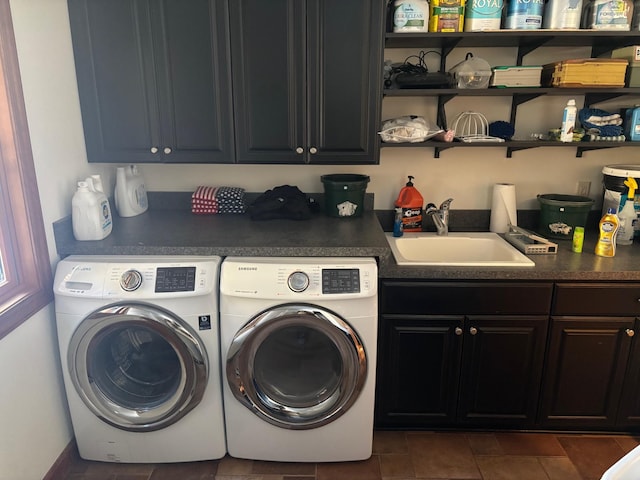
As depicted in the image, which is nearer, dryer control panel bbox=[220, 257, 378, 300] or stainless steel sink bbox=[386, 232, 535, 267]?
dryer control panel bbox=[220, 257, 378, 300]

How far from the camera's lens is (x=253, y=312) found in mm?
1904

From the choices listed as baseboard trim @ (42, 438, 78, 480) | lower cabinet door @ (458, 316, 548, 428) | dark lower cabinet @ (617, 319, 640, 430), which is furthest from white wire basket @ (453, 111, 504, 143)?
baseboard trim @ (42, 438, 78, 480)

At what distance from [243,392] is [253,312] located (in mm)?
366

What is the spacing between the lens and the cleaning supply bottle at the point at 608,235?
211 cm

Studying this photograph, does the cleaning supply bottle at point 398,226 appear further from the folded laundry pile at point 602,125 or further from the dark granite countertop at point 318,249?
the folded laundry pile at point 602,125

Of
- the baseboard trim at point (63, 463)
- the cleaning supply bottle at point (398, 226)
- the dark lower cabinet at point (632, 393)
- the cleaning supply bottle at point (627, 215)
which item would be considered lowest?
the baseboard trim at point (63, 463)

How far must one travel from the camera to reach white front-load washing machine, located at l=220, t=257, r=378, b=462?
188 cm

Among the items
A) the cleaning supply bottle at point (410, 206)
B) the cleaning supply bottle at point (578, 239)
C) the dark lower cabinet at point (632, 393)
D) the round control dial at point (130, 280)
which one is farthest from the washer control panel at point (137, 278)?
the dark lower cabinet at point (632, 393)

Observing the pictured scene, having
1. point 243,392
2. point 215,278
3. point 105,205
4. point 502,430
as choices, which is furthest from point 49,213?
point 502,430

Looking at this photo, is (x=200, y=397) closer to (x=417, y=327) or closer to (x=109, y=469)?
(x=109, y=469)

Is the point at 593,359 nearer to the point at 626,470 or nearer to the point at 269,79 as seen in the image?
the point at 626,470

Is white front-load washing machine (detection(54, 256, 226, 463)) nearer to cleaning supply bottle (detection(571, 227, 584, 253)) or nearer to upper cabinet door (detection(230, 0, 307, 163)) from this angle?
upper cabinet door (detection(230, 0, 307, 163))

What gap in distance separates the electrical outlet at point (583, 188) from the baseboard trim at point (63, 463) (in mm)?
2860

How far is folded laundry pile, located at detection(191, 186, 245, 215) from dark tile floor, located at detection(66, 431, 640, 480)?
4.06 feet
